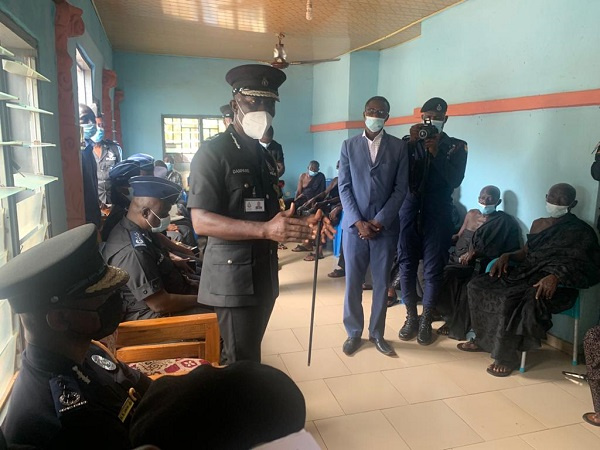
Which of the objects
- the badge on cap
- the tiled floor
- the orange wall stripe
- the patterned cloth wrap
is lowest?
the tiled floor

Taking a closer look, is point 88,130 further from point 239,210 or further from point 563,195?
point 563,195

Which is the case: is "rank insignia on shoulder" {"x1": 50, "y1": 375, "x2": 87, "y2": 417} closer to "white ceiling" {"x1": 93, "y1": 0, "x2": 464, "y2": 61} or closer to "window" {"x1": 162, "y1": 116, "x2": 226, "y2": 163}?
"white ceiling" {"x1": 93, "y1": 0, "x2": 464, "y2": 61}

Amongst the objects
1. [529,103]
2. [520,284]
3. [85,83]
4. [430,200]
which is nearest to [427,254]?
[430,200]

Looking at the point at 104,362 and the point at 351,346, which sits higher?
the point at 104,362

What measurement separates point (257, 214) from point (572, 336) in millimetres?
2584

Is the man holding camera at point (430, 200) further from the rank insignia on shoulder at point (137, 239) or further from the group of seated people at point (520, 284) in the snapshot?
the rank insignia on shoulder at point (137, 239)

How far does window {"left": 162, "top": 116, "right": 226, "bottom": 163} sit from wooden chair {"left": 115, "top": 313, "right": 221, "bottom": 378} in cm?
648

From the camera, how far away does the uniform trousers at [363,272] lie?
2.82m

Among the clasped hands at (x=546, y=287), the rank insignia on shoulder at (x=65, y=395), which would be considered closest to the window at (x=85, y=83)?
the rank insignia on shoulder at (x=65, y=395)

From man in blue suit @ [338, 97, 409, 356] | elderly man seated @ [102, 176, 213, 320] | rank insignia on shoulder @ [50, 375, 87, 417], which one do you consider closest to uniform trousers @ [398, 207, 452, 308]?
man in blue suit @ [338, 97, 409, 356]

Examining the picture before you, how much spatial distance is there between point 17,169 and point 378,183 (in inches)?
78.5

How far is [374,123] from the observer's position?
9.30 ft

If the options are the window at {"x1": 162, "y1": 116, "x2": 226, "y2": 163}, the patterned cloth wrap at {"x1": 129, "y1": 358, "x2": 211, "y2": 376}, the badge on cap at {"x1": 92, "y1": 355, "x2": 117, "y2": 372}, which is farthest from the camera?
the window at {"x1": 162, "y1": 116, "x2": 226, "y2": 163}

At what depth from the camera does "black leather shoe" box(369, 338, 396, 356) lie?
9.43 feet
